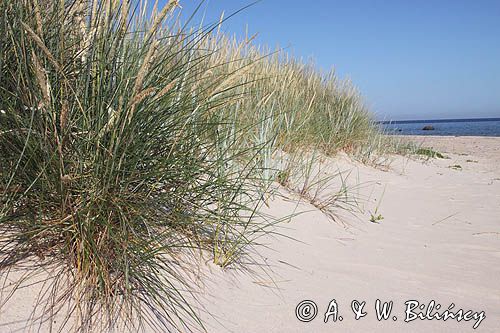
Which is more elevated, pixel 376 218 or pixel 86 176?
pixel 86 176

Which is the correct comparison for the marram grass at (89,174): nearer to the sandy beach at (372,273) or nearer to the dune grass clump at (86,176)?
the dune grass clump at (86,176)

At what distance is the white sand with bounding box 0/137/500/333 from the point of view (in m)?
1.80

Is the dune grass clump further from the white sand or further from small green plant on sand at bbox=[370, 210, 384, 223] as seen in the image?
small green plant on sand at bbox=[370, 210, 384, 223]

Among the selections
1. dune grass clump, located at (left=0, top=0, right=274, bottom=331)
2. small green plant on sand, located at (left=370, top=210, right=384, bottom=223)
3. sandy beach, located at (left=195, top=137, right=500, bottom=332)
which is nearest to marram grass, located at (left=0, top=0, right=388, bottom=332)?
dune grass clump, located at (left=0, top=0, right=274, bottom=331)

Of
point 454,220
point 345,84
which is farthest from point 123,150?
point 345,84

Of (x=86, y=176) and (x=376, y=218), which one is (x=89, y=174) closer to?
(x=86, y=176)

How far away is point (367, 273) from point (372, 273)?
0.03 meters

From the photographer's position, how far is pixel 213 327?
163cm

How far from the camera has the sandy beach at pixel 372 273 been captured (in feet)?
6.01

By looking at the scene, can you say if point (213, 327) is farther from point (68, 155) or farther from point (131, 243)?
point (68, 155)

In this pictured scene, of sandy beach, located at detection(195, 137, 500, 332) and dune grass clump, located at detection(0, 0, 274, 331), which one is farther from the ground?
dune grass clump, located at detection(0, 0, 274, 331)

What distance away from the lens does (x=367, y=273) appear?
2.40 metres

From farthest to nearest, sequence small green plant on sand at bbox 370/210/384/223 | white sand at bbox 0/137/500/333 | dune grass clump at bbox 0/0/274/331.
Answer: small green plant on sand at bbox 370/210/384/223 → white sand at bbox 0/137/500/333 → dune grass clump at bbox 0/0/274/331

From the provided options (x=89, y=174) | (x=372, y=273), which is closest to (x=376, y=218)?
(x=372, y=273)
